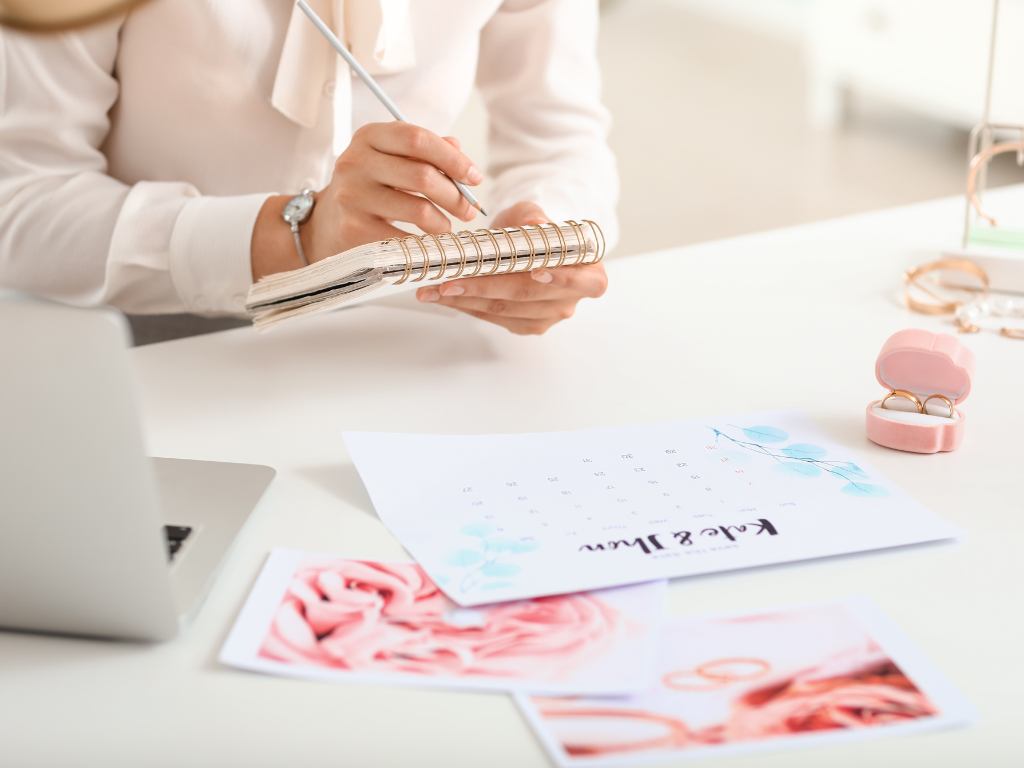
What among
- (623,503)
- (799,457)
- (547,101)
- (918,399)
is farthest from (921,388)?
(547,101)

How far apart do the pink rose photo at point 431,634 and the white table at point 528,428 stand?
0.01 metres

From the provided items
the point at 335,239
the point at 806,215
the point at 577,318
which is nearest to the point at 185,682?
the point at 335,239

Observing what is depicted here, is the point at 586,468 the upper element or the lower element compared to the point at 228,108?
lower

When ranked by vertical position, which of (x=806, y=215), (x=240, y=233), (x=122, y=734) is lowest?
(x=806, y=215)

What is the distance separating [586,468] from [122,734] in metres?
0.33

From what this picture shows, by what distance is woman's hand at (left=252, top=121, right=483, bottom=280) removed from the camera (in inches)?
33.9

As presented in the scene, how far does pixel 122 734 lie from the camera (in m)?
0.50

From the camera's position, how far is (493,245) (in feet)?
2.68

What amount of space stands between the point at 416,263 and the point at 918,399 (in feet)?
1.15

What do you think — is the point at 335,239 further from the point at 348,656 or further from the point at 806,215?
the point at 806,215

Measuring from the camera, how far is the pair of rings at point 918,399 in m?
0.78

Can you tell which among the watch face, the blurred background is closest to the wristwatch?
the watch face

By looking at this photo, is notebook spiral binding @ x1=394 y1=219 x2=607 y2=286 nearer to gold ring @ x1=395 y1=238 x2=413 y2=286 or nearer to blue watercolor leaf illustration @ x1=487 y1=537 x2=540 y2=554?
gold ring @ x1=395 y1=238 x2=413 y2=286

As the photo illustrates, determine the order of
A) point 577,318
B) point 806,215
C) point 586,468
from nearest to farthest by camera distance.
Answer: point 586,468 → point 577,318 → point 806,215
